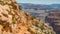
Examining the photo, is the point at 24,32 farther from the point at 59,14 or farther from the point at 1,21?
the point at 59,14

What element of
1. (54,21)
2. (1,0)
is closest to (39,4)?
(54,21)

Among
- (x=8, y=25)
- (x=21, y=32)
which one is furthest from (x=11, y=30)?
(x=21, y=32)

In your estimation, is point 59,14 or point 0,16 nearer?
point 0,16

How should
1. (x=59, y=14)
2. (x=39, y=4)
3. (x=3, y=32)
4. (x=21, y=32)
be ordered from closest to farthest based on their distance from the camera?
(x=3, y=32) → (x=21, y=32) → (x=59, y=14) → (x=39, y=4)

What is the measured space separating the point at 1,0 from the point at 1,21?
12.9ft

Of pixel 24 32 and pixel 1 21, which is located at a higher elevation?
pixel 1 21

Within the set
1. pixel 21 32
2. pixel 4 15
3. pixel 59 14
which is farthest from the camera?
pixel 59 14

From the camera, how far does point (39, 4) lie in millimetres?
179250

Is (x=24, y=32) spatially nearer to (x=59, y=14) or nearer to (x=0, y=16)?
(x=0, y=16)

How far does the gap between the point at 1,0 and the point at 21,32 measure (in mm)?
2802

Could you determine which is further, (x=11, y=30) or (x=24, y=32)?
(x=24, y=32)

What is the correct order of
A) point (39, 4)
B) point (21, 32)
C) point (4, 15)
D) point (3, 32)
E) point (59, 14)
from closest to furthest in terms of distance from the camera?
point (3, 32), point (4, 15), point (21, 32), point (59, 14), point (39, 4)

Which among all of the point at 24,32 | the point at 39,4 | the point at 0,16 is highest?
the point at 0,16

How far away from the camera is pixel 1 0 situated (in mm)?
17094
